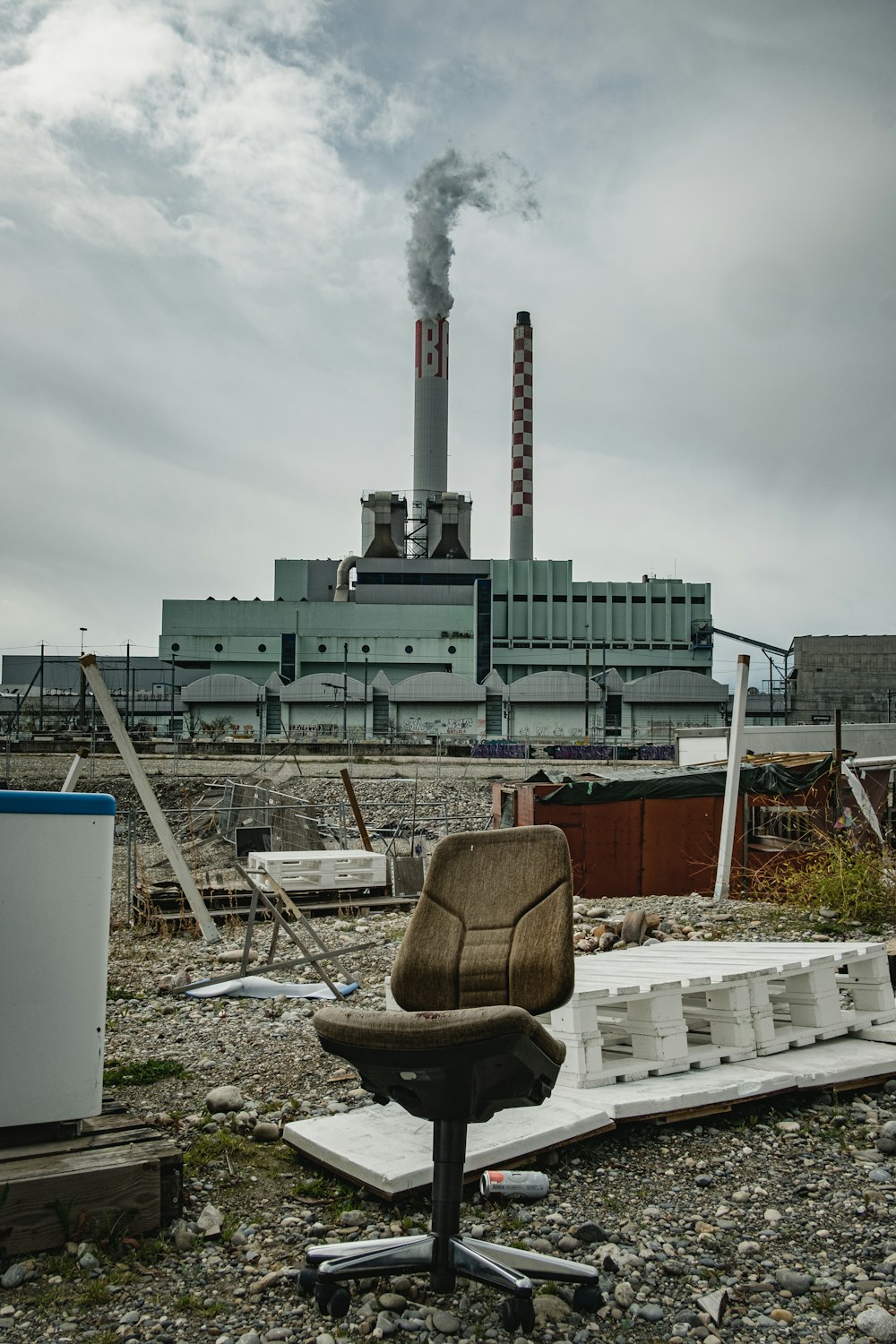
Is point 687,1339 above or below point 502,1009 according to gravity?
below

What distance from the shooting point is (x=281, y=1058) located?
4719mm

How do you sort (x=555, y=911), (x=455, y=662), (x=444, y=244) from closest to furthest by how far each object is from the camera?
(x=555, y=911)
(x=455, y=662)
(x=444, y=244)

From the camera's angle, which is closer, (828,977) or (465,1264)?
(465,1264)

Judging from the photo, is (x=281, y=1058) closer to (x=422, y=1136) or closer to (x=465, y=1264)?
(x=422, y=1136)

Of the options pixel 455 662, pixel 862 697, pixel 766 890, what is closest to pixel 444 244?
pixel 455 662

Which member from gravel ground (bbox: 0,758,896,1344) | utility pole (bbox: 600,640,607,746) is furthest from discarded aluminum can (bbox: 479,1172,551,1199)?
utility pole (bbox: 600,640,607,746)

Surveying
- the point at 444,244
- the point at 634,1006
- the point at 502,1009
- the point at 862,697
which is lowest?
the point at 634,1006

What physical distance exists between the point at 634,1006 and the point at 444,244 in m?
59.3

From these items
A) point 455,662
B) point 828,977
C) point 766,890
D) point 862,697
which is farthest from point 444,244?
point 828,977

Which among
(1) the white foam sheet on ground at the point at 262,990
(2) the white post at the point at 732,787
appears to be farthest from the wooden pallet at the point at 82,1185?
(2) the white post at the point at 732,787

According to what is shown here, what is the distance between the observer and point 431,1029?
2.17 meters

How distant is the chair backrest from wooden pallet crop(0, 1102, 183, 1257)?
2.75ft

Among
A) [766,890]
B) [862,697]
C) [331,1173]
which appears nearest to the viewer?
[331,1173]

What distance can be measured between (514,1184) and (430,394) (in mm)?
54889
